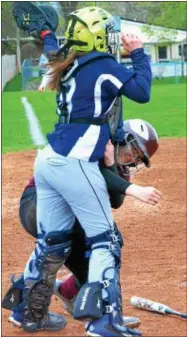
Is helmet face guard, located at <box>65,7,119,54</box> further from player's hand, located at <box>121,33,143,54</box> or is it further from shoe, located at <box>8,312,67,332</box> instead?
shoe, located at <box>8,312,67,332</box>

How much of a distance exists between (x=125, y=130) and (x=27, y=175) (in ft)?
21.1

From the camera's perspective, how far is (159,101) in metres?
28.4

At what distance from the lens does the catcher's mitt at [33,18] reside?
17.6 ft

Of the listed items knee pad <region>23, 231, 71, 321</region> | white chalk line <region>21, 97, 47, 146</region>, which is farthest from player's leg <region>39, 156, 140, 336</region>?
white chalk line <region>21, 97, 47, 146</region>

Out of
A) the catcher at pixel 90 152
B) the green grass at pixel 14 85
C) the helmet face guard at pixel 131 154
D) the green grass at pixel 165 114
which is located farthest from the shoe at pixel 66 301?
the green grass at pixel 14 85

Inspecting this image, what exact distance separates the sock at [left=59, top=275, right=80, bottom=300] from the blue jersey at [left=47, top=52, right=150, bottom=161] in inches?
43.2

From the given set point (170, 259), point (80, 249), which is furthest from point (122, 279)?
point (80, 249)

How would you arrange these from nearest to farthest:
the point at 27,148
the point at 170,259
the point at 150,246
→ 1. the point at 170,259
2. the point at 150,246
3. the point at 27,148

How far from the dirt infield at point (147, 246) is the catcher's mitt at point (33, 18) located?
74.7 inches

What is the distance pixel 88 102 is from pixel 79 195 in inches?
20.5

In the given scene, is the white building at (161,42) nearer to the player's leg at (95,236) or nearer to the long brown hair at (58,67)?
the long brown hair at (58,67)

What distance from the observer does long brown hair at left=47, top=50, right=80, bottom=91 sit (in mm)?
4648

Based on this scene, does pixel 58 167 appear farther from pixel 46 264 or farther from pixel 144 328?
pixel 144 328

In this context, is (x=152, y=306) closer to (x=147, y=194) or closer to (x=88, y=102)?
(x=147, y=194)
